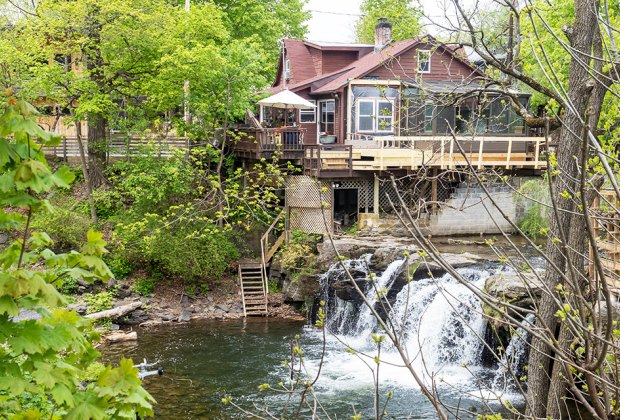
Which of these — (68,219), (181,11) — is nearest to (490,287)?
(68,219)

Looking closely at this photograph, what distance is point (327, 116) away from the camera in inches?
1126

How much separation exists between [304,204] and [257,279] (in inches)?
116

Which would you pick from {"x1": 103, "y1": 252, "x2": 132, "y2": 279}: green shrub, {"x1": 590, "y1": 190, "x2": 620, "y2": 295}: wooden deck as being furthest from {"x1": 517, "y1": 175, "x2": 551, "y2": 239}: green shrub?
{"x1": 103, "y1": 252, "x2": 132, "y2": 279}: green shrub

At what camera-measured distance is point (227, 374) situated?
15.7 metres

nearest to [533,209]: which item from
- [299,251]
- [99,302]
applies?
[299,251]

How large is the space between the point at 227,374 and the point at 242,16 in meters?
21.8

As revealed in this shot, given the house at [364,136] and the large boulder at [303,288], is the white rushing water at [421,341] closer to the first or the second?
the large boulder at [303,288]

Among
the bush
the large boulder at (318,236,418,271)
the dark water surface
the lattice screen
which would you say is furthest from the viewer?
the lattice screen

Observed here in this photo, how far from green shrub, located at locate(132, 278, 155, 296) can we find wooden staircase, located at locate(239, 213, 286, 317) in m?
2.83

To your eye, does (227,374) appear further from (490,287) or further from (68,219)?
(68,219)

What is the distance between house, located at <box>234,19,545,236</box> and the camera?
22.4 m

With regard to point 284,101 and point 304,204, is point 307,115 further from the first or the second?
point 304,204

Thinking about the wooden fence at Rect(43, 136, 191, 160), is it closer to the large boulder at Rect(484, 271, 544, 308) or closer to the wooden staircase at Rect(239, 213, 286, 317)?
the wooden staircase at Rect(239, 213, 286, 317)

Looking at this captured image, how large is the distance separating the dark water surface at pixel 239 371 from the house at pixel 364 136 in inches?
165
